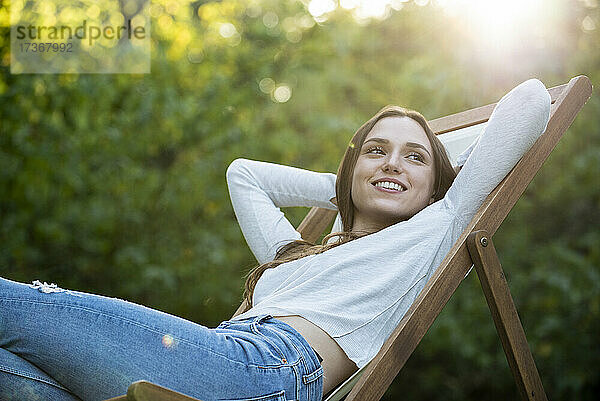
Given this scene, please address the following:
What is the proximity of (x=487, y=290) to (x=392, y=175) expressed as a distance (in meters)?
0.40

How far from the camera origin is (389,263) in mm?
1632

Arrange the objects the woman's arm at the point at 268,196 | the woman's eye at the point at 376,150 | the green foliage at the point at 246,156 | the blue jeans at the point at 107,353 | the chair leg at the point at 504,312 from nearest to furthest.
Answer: the blue jeans at the point at 107,353, the chair leg at the point at 504,312, the woman's eye at the point at 376,150, the woman's arm at the point at 268,196, the green foliage at the point at 246,156

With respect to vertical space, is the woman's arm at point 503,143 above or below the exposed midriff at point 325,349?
above

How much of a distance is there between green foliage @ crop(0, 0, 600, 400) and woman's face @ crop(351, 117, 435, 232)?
168cm

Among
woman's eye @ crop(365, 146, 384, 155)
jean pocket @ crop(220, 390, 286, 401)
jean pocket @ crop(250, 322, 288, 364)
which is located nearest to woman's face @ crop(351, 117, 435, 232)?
woman's eye @ crop(365, 146, 384, 155)

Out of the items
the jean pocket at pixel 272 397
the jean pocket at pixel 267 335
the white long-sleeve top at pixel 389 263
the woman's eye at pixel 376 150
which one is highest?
the woman's eye at pixel 376 150

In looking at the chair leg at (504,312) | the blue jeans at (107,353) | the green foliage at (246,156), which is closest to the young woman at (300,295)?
the blue jeans at (107,353)

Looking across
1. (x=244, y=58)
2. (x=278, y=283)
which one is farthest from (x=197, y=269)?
(x=278, y=283)

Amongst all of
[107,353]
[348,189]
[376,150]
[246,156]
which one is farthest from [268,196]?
[246,156]

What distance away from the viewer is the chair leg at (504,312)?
160 centimetres

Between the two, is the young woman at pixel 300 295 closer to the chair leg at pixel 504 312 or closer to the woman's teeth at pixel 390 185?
the woman's teeth at pixel 390 185

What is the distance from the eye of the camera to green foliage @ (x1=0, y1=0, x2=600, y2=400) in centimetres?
350

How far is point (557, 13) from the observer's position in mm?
3604

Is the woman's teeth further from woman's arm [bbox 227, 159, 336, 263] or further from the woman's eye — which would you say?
woman's arm [bbox 227, 159, 336, 263]
